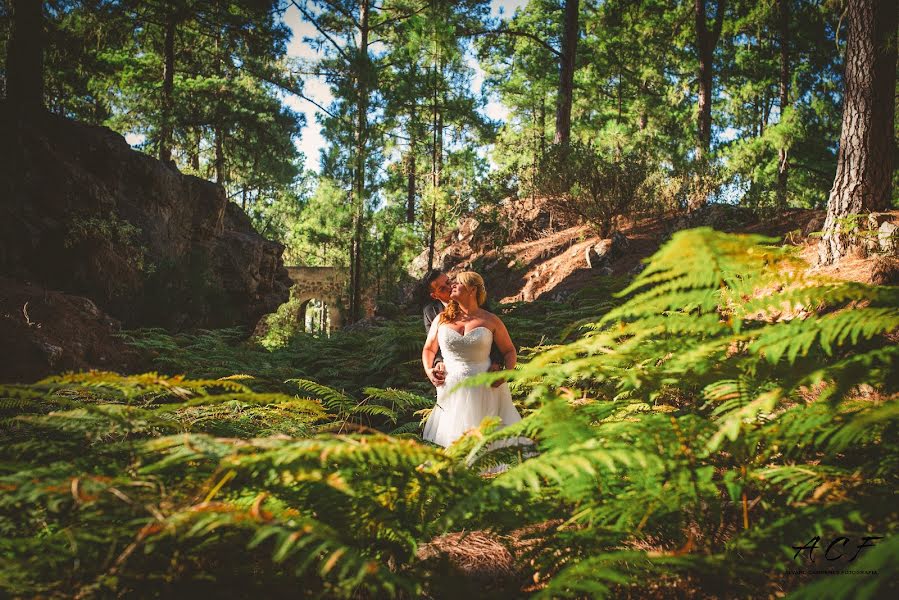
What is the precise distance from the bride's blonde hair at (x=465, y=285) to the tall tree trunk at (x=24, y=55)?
31.5ft

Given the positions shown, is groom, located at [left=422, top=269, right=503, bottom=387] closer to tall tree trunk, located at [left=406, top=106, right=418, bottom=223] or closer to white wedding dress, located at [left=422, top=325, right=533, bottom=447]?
white wedding dress, located at [left=422, top=325, right=533, bottom=447]

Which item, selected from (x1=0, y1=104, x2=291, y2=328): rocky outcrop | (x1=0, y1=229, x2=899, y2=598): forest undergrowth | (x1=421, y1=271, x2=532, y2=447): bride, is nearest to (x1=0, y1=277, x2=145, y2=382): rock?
(x1=0, y1=104, x2=291, y2=328): rocky outcrop

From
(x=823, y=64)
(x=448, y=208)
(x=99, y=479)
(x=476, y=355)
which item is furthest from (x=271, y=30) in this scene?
(x=823, y=64)

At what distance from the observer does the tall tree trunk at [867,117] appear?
5.24 metres

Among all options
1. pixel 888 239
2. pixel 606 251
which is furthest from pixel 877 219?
pixel 606 251

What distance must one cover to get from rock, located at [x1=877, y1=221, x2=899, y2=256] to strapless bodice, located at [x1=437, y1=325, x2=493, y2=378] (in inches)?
165

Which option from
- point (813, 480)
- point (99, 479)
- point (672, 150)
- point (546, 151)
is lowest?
point (813, 480)

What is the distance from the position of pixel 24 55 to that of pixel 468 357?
1059 centimetres

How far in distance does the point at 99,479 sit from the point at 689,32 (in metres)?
19.2

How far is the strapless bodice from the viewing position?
4160 millimetres

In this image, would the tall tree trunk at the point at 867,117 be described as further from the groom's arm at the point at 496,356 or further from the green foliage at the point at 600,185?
the green foliage at the point at 600,185

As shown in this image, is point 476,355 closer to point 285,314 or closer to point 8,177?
point 8,177

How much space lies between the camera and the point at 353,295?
47.9 ft

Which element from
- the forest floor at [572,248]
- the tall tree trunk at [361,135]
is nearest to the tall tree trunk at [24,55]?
the tall tree trunk at [361,135]
